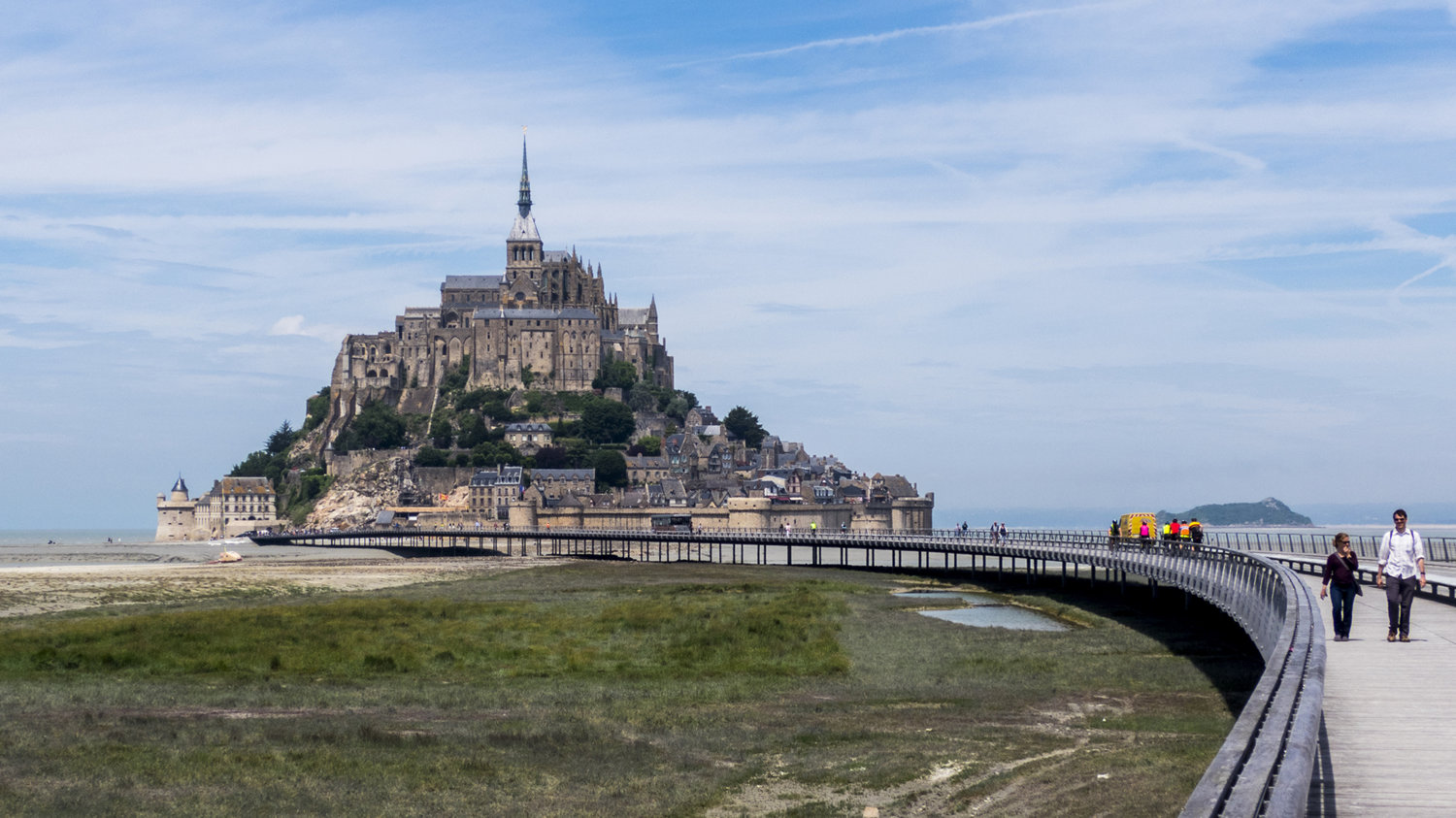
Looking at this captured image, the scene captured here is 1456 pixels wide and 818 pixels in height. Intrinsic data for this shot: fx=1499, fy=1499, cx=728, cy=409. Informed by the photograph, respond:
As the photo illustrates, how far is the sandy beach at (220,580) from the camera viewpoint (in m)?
59.5

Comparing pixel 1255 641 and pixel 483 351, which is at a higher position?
pixel 483 351

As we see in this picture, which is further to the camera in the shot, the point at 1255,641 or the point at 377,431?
the point at 377,431

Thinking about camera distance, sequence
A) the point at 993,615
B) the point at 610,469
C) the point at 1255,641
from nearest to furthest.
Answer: the point at 1255,641
the point at 993,615
the point at 610,469

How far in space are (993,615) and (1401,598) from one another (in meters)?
32.1

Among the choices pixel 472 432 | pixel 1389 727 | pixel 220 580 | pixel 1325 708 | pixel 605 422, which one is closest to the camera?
pixel 1389 727

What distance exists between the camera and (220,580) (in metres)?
74.6

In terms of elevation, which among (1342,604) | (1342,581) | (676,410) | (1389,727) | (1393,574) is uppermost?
(676,410)

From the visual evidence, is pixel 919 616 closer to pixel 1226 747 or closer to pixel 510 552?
pixel 1226 747

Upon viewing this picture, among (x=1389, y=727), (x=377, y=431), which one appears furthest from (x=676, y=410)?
(x=1389, y=727)

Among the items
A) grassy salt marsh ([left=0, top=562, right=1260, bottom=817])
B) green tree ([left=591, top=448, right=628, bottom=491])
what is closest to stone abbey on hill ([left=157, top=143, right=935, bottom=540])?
green tree ([left=591, top=448, right=628, bottom=491])

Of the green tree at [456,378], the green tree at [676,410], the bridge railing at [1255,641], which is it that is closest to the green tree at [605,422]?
the green tree at [676,410]

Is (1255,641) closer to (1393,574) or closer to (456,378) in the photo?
(1393,574)

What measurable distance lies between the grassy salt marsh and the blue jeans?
2867 mm

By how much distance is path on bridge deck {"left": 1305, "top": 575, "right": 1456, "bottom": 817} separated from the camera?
11.9 metres
